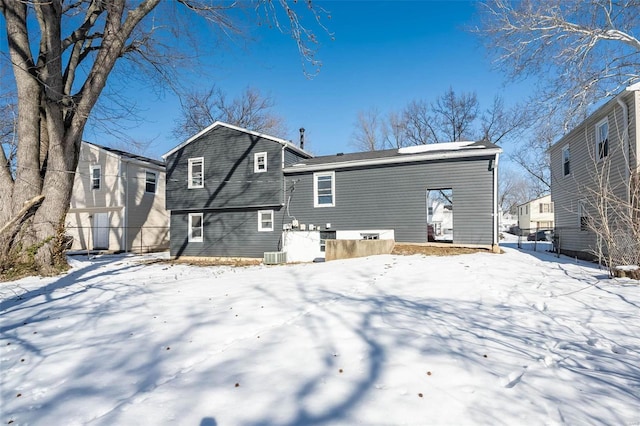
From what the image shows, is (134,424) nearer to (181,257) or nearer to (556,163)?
(181,257)

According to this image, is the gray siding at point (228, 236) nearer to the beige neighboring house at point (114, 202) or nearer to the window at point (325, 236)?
the window at point (325, 236)

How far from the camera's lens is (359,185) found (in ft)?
47.7

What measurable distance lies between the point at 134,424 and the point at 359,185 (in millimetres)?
12977

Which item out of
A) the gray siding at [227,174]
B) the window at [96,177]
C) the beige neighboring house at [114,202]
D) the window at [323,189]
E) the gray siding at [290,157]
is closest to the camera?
the window at [323,189]

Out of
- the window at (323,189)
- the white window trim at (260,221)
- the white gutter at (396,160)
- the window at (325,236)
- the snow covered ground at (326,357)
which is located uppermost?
the white gutter at (396,160)

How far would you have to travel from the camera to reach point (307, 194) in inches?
606

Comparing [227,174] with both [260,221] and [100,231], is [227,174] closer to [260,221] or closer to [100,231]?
[260,221]

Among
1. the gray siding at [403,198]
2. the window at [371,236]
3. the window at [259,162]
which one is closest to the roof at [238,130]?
the window at [259,162]

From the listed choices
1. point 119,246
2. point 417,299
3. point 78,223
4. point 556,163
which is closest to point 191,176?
point 119,246

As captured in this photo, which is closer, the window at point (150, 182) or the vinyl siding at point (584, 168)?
the vinyl siding at point (584, 168)

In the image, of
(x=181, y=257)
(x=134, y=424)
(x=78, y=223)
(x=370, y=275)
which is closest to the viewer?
(x=134, y=424)

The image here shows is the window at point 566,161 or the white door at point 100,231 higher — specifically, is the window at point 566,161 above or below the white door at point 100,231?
above

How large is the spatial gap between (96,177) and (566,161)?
24755 millimetres

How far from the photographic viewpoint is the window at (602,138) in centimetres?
1102
